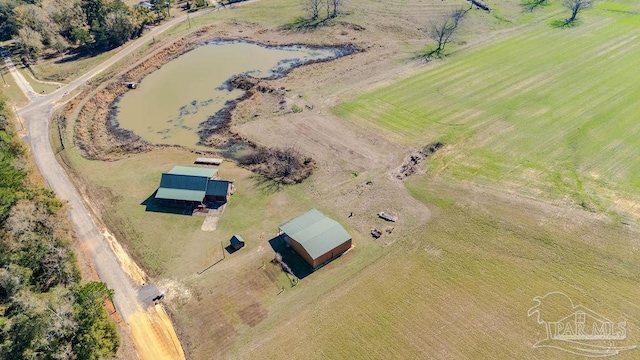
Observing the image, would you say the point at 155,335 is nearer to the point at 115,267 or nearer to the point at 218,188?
the point at 115,267

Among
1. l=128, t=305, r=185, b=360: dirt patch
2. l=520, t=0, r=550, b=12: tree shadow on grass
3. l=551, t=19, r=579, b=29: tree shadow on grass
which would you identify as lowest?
l=128, t=305, r=185, b=360: dirt patch

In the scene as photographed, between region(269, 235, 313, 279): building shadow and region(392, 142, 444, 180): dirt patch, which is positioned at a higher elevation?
region(392, 142, 444, 180): dirt patch

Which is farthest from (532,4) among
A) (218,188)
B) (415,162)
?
(218,188)

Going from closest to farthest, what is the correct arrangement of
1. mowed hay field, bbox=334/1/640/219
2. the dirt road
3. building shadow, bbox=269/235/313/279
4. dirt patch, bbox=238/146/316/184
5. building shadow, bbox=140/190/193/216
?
the dirt road
building shadow, bbox=269/235/313/279
building shadow, bbox=140/190/193/216
mowed hay field, bbox=334/1/640/219
dirt patch, bbox=238/146/316/184

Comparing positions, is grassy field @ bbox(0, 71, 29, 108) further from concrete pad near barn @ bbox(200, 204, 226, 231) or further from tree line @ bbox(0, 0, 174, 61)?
concrete pad near barn @ bbox(200, 204, 226, 231)

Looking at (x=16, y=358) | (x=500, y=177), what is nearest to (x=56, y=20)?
(x=16, y=358)

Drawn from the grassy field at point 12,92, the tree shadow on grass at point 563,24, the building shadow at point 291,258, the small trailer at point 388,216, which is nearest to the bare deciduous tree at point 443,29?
the tree shadow on grass at point 563,24

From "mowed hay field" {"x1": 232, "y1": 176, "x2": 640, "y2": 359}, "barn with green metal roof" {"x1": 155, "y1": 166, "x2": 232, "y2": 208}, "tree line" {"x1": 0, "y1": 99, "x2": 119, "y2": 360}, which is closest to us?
"tree line" {"x1": 0, "y1": 99, "x2": 119, "y2": 360}

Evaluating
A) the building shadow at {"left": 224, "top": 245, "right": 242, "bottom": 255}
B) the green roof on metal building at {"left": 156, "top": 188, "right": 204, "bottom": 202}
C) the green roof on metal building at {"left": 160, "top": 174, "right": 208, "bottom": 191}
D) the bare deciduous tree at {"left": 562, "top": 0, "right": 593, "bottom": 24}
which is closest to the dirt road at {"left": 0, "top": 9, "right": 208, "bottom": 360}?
the green roof on metal building at {"left": 156, "top": 188, "right": 204, "bottom": 202}
